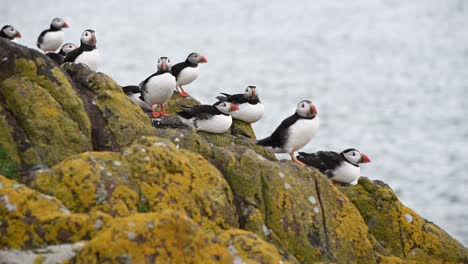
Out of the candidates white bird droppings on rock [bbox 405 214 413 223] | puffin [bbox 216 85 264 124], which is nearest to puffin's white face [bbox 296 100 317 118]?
white bird droppings on rock [bbox 405 214 413 223]

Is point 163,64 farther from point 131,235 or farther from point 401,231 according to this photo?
point 131,235

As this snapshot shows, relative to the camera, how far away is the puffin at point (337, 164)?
42.0ft

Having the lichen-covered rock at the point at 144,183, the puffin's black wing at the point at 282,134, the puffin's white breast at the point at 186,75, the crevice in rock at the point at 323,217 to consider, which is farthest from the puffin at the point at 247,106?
the lichen-covered rock at the point at 144,183

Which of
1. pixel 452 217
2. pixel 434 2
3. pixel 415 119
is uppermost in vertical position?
pixel 434 2

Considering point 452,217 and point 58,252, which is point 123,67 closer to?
point 452,217

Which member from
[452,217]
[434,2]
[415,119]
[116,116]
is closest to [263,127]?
[415,119]

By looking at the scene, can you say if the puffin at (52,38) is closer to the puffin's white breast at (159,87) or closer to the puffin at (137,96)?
the puffin at (137,96)

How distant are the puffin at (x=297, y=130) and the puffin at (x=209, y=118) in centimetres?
113

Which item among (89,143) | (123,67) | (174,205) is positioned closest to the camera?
(174,205)

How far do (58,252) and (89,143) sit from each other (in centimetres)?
248

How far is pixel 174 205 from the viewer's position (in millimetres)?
8352

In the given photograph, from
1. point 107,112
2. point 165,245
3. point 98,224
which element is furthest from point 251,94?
point 165,245

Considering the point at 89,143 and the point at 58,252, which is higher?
the point at 89,143

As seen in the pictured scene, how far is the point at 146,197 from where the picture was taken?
829cm
